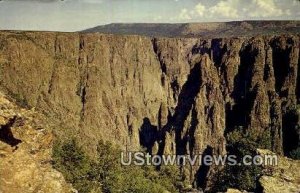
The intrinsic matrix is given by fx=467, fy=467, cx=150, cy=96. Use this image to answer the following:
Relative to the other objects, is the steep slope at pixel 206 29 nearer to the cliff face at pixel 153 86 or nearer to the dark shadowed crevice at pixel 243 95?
the cliff face at pixel 153 86

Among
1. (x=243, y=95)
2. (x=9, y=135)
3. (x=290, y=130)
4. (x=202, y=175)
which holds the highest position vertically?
(x=243, y=95)

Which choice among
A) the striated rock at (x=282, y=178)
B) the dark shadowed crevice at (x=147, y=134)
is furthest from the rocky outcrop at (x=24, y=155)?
the dark shadowed crevice at (x=147, y=134)

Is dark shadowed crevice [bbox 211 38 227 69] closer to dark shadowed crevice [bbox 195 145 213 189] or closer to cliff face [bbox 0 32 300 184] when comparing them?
cliff face [bbox 0 32 300 184]

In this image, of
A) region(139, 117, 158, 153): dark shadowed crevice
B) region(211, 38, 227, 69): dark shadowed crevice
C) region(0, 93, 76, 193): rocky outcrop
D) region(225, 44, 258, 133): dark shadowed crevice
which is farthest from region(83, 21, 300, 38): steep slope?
region(0, 93, 76, 193): rocky outcrop

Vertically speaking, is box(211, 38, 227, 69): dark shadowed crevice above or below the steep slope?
below

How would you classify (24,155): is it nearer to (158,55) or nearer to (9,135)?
(9,135)

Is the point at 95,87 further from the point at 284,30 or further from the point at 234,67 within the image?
the point at 284,30

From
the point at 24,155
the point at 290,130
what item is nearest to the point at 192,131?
the point at 290,130
